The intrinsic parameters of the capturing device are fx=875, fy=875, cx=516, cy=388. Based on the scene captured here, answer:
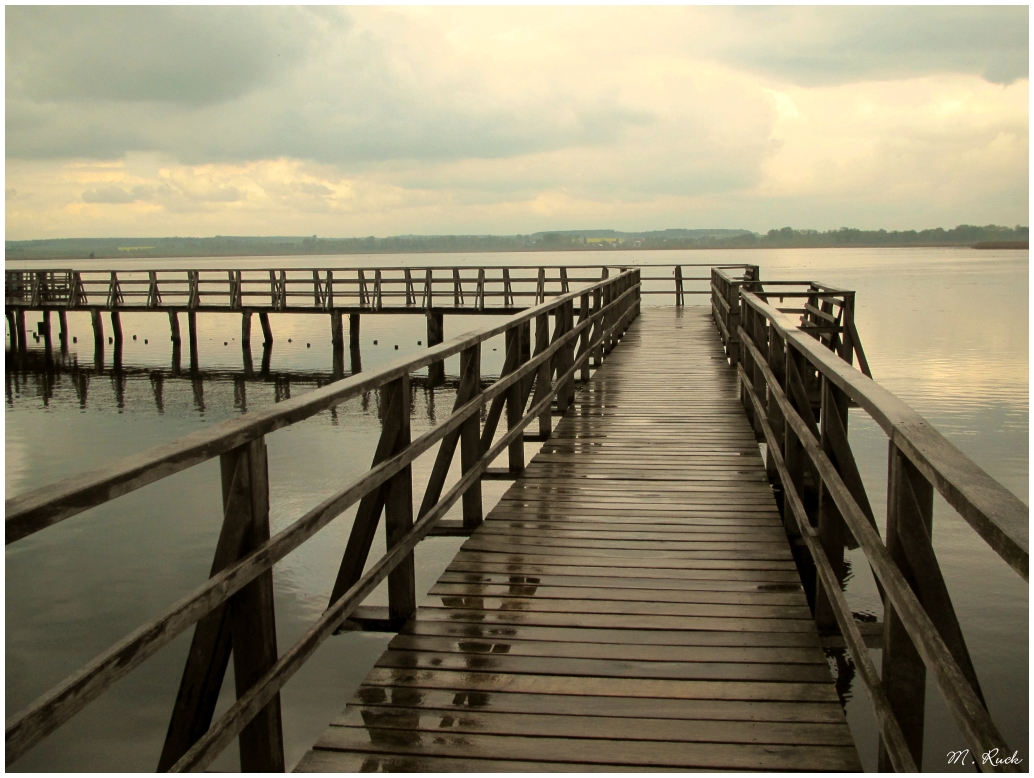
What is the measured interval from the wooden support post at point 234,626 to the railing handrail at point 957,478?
5.18ft

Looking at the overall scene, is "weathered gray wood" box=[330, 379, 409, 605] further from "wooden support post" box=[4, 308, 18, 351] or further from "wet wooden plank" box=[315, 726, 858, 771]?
"wooden support post" box=[4, 308, 18, 351]

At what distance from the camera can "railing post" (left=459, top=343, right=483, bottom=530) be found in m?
4.47

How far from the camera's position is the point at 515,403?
19.4 feet

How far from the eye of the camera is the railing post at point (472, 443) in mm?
4469

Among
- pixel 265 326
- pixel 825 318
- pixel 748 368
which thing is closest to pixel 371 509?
pixel 748 368

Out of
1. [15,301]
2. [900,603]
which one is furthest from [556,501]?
[15,301]

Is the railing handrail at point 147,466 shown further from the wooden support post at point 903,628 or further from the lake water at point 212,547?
the lake water at point 212,547

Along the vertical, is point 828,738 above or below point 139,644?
below

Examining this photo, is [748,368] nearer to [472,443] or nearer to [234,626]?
[472,443]

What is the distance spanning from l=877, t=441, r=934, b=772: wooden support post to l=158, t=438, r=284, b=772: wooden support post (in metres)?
1.59

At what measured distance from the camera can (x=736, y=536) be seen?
4.62 metres

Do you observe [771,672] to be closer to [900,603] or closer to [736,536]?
[900,603]

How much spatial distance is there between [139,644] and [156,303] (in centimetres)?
2702

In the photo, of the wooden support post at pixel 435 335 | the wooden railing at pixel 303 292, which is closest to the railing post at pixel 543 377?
the wooden railing at pixel 303 292
